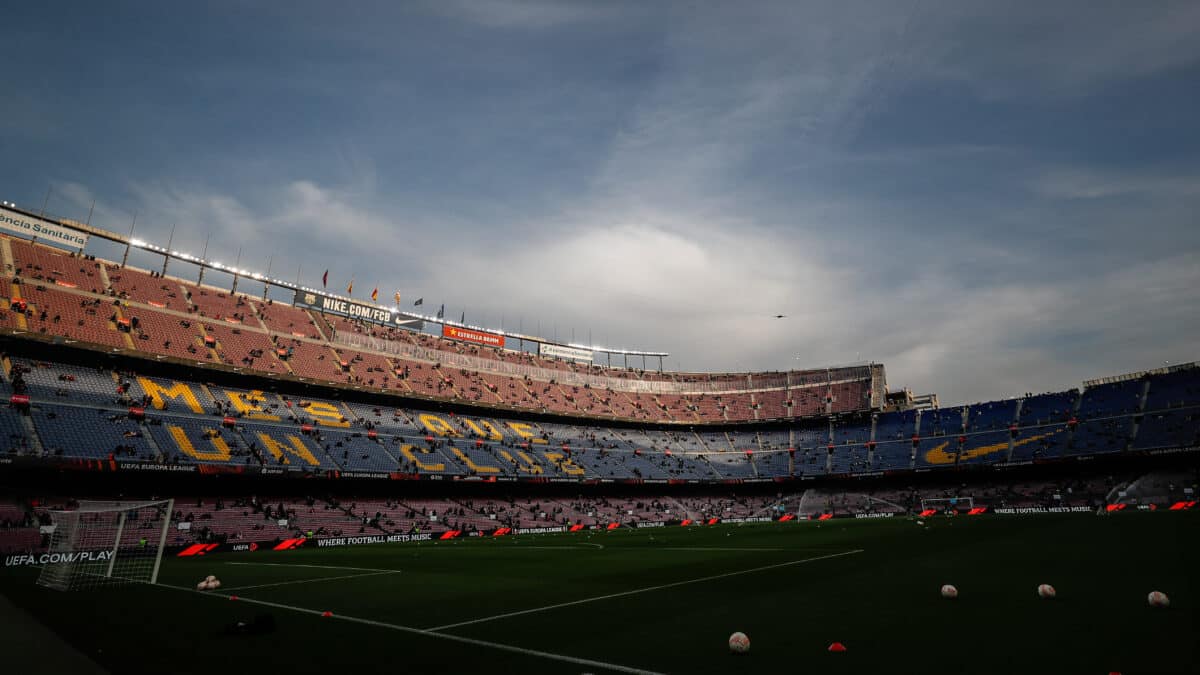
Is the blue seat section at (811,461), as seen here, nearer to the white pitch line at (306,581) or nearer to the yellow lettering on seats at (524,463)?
the yellow lettering on seats at (524,463)

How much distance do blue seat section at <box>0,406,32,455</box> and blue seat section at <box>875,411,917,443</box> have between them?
83305 mm

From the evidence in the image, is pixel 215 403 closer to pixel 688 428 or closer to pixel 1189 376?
pixel 688 428

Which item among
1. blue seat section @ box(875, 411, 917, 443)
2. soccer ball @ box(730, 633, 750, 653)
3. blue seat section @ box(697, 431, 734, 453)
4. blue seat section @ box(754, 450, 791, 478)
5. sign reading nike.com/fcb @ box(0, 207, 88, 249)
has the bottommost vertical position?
soccer ball @ box(730, 633, 750, 653)

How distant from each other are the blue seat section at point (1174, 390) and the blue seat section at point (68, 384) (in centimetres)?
9563

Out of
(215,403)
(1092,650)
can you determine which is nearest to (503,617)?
(1092,650)

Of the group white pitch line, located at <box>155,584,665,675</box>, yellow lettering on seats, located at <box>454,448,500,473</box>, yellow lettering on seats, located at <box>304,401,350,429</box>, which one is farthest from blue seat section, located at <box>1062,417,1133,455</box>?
yellow lettering on seats, located at <box>304,401,350,429</box>

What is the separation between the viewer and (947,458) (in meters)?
66.6

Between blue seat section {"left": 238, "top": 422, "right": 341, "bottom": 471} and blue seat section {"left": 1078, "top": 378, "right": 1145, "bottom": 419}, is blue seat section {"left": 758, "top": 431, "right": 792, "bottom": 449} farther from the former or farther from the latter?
blue seat section {"left": 238, "top": 422, "right": 341, "bottom": 471}

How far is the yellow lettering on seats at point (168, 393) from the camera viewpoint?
152 ft

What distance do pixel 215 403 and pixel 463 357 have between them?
3199cm

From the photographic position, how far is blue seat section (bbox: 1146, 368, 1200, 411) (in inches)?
2270

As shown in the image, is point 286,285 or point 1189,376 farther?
point 286,285

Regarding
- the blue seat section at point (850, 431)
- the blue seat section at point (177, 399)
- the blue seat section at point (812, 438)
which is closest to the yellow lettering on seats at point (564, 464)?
the blue seat section at point (177, 399)

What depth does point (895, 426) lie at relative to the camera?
77.7 meters
